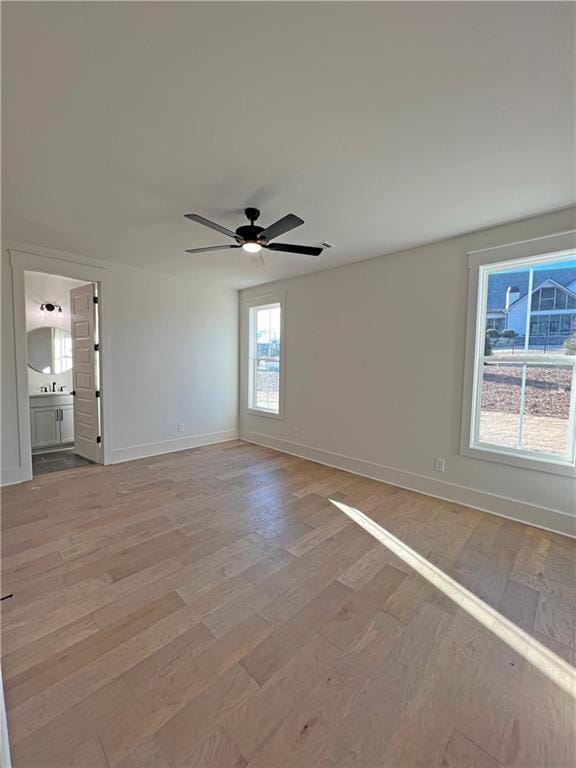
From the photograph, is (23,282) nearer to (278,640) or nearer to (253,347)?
(253,347)

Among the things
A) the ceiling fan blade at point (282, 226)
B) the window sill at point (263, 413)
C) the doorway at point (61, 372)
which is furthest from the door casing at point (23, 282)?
the window sill at point (263, 413)

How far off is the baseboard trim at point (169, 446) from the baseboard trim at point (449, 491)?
1281mm

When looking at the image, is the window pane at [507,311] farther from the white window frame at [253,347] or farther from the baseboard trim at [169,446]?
the baseboard trim at [169,446]

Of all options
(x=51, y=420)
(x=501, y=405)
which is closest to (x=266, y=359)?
(x=501, y=405)

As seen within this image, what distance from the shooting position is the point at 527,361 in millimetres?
2902

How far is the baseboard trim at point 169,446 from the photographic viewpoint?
14.4 ft

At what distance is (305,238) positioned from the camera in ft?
10.7

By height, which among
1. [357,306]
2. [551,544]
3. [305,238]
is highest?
[305,238]

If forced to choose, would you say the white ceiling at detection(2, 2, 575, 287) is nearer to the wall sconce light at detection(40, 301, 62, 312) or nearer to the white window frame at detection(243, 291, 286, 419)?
the white window frame at detection(243, 291, 286, 419)

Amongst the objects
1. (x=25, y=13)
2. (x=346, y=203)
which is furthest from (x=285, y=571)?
(x=25, y=13)

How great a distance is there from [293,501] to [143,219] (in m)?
2.99

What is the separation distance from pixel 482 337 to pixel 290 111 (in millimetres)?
2547

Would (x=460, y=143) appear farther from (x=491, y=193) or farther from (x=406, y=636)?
(x=406, y=636)

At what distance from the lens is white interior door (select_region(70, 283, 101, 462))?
426 cm
